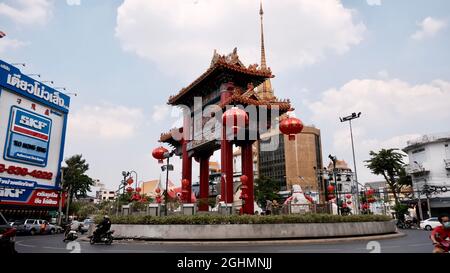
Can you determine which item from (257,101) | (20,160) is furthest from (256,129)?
(20,160)

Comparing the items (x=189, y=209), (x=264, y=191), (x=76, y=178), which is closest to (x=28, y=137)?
(x=76, y=178)

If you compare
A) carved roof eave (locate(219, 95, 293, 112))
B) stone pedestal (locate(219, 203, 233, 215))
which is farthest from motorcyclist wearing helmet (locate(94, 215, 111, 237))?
carved roof eave (locate(219, 95, 293, 112))

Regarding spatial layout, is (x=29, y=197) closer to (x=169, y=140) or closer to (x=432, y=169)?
(x=169, y=140)

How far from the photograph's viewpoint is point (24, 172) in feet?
111

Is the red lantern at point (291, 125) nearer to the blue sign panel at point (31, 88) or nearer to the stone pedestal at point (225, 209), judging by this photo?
the stone pedestal at point (225, 209)

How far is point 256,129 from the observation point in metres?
23.4

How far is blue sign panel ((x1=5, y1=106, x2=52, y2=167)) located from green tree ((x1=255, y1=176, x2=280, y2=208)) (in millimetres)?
34538

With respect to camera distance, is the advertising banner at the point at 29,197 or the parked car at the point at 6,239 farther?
the advertising banner at the point at 29,197

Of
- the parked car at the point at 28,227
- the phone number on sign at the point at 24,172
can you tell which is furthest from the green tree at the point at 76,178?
the parked car at the point at 28,227

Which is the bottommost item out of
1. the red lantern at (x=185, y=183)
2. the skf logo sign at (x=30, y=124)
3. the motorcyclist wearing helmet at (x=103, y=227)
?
the motorcyclist wearing helmet at (x=103, y=227)

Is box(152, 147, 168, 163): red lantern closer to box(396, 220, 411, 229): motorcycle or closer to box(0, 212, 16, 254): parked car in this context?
box(0, 212, 16, 254): parked car

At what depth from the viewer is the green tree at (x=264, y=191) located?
2234 inches
